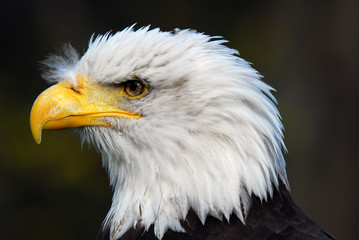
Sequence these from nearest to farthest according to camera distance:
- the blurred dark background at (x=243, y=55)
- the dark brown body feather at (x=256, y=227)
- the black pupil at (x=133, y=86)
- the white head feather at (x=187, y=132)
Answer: the dark brown body feather at (x=256, y=227) → the white head feather at (x=187, y=132) → the black pupil at (x=133, y=86) → the blurred dark background at (x=243, y=55)

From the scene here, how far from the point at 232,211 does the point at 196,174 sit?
0.26 meters

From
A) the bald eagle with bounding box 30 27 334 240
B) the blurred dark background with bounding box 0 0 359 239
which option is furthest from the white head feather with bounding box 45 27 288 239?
the blurred dark background with bounding box 0 0 359 239

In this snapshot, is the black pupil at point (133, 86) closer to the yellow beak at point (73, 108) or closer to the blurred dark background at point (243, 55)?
the yellow beak at point (73, 108)

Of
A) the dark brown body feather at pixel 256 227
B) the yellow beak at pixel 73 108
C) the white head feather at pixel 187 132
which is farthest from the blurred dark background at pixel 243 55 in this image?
the dark brown body feather at pixel 256 227

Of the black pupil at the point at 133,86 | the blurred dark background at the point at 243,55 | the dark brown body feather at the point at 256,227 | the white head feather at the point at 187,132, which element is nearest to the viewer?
the dark brown body feather at the point at 256,227

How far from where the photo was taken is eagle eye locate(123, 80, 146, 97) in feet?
10.0

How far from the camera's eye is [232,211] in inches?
114

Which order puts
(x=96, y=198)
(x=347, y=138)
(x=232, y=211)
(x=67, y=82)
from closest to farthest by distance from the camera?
(x=232, y=211)
(x=67, y=82)
(x=347, y=138)
(x=96, y=198)

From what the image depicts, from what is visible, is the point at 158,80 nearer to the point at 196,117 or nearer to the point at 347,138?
the point at 196,117

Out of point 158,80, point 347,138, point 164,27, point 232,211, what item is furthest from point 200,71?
point 164,27

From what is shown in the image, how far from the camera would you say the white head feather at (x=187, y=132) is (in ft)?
9.66

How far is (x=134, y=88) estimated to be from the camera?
10.0 ft

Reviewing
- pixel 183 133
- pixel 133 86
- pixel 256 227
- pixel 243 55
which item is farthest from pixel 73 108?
pixel 243 55

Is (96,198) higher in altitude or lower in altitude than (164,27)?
lower
